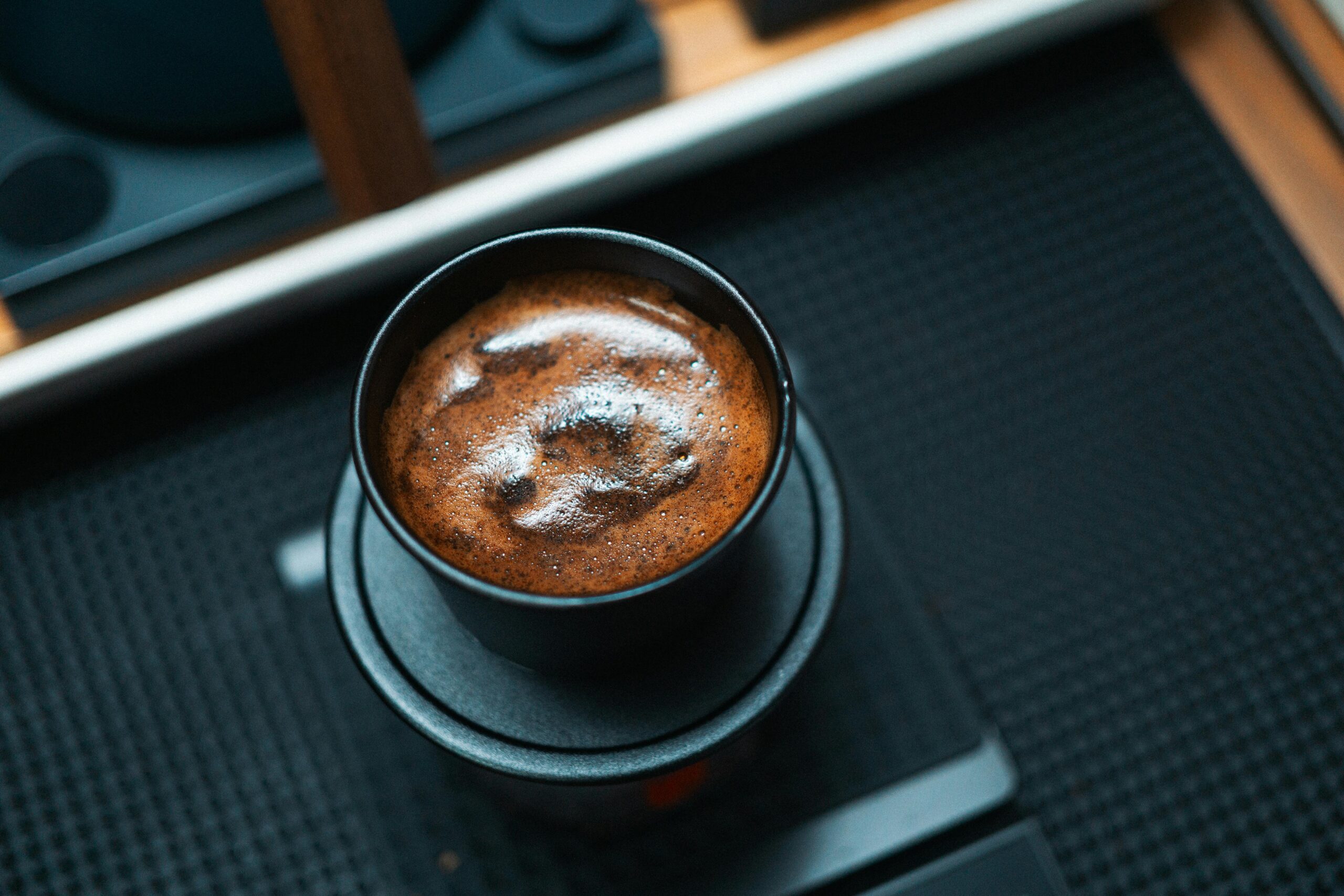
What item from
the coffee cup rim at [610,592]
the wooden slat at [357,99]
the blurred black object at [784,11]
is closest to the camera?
the coffee cup rim at [610,592]

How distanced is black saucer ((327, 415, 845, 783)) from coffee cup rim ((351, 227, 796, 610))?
0.23 ft

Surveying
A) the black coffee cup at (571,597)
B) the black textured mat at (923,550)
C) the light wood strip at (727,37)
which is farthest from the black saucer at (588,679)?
the light wood strip at (727,37)

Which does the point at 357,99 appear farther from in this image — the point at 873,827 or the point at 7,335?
the point at 873,827

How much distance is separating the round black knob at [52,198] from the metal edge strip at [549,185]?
0.04m

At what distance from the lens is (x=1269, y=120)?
0.65m

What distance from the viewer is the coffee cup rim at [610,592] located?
0.29 metres

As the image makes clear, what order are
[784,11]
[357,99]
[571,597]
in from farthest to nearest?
1. [784,11]
2. [357,99]
3. [571,597]

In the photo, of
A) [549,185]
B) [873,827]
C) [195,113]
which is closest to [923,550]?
[873,827]

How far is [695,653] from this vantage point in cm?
37

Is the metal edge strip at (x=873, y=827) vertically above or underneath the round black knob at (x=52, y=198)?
underneath

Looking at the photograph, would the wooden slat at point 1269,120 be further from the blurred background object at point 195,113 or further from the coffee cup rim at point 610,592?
the coffee cup rim at point 610,592

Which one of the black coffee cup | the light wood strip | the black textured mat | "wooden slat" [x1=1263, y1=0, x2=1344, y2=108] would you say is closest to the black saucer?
the black coffee cup

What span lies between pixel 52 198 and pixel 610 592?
0.39m

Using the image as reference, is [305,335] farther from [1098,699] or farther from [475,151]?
[1098,699]
